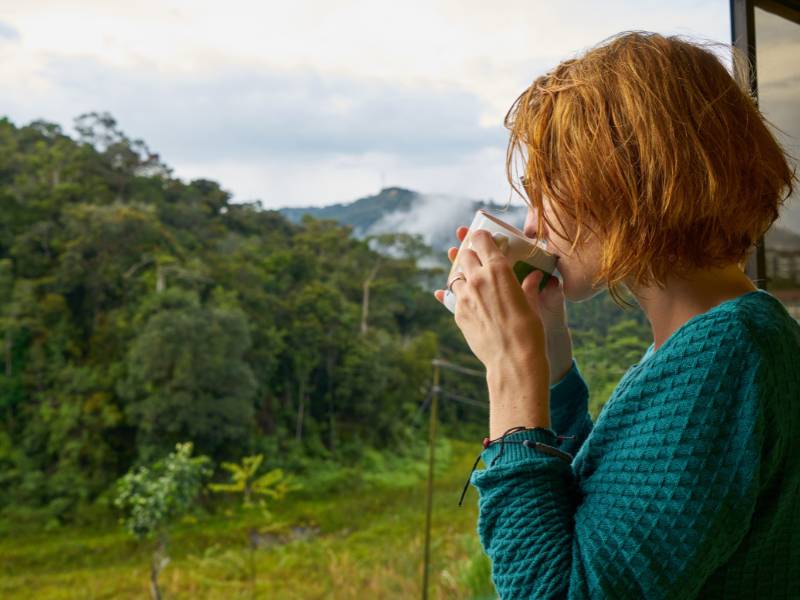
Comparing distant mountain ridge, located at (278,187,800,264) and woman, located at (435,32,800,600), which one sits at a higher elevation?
distant mountain ridge, located at (278,187,800,264)

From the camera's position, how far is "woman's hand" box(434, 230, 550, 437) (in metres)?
0.47

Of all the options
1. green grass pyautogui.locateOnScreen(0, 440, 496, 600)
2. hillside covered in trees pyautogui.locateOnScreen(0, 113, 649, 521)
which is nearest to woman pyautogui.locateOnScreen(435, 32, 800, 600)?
green grass pyautogui.locateOnScreen(0, 440, 496, 600)

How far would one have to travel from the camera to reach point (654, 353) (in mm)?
455

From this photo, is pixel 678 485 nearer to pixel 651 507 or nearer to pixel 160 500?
pixel 651 507

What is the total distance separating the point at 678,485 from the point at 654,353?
0.09 metres

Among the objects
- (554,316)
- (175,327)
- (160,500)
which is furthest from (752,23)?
(175,327)

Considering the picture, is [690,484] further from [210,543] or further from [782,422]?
[210,543]

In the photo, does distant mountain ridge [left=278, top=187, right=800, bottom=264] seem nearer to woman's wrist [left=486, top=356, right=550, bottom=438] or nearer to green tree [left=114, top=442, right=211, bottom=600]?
green tree [left=114, top=442, right=211, bottom=600]

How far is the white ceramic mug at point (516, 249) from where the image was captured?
1.78 ft

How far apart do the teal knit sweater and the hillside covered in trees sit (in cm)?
525

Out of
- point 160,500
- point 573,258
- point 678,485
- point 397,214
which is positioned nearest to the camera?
point 678,485

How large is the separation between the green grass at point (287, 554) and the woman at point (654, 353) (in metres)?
3.74

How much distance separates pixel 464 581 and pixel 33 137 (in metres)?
4.64

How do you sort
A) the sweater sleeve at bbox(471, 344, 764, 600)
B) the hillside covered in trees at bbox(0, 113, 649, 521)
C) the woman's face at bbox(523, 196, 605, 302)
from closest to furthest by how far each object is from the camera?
the sweater sleeve at bbox(471, 344, 764, 600) < the woman's face at bbox(523, 196, 605, 302) < the hillside covered in trees at bbox(0, 113, 649, 521)
